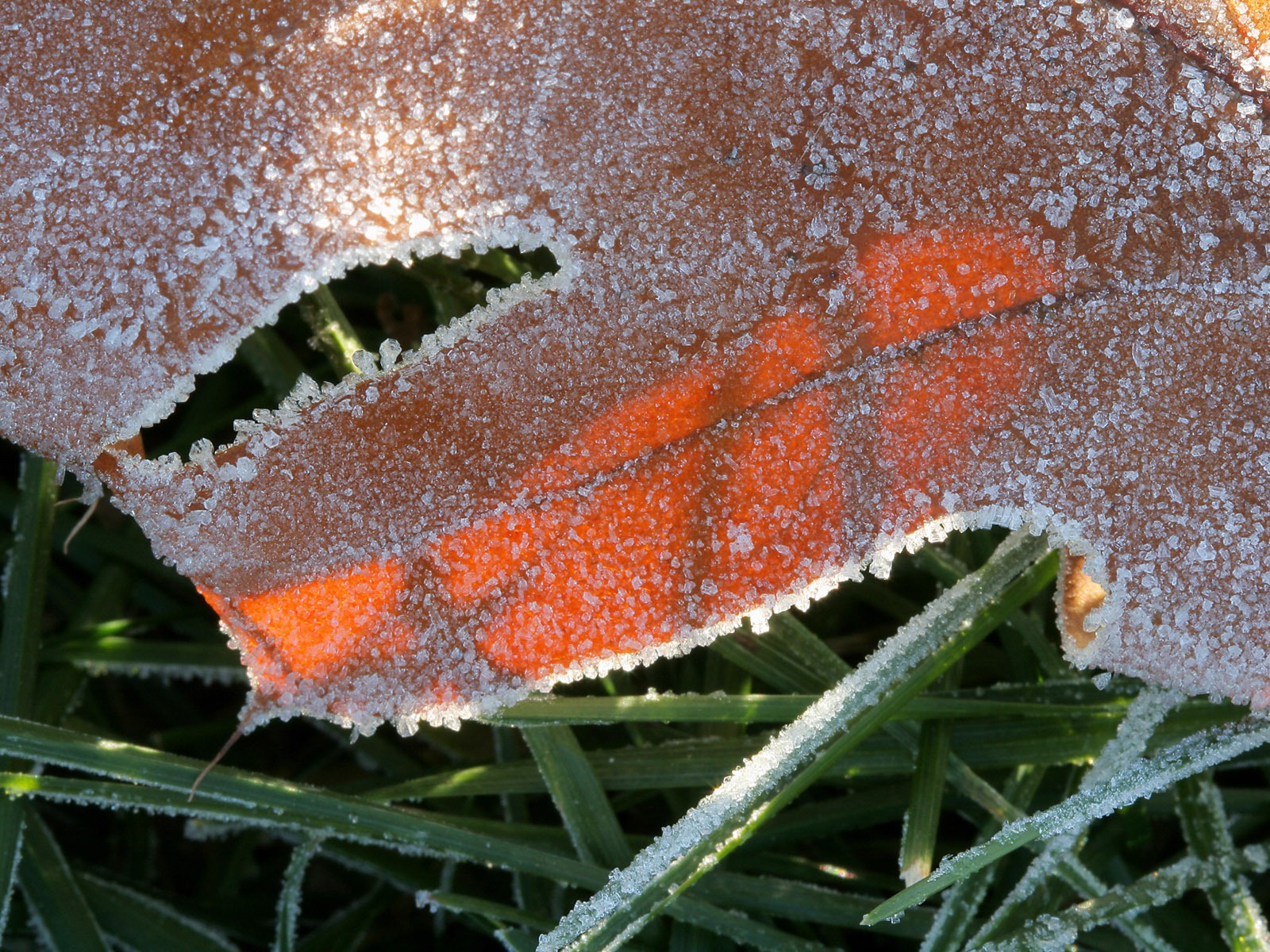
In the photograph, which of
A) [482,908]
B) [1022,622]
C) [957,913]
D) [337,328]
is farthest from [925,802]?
[337,328]

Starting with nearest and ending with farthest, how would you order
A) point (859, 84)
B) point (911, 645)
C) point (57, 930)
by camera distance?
point (859, 84)
point (911, 645)
point (57, 930)

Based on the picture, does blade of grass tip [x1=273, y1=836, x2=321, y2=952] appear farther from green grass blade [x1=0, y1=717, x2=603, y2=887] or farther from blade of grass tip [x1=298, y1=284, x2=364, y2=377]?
blade of grass tip [x1=298, y1=284, x2=364, y2=377]

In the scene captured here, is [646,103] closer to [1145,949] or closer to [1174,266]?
[1174,266]

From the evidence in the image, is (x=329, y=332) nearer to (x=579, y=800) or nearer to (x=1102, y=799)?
(x=579, y=800)

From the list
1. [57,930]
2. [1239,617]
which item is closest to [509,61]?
[1239,617]

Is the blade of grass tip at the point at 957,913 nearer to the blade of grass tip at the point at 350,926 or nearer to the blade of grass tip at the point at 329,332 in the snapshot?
the blade of grass tip at the point at 350,926
